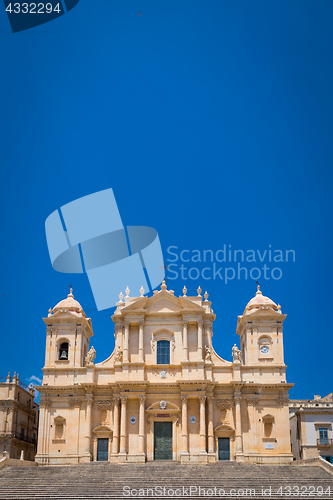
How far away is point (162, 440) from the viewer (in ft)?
145

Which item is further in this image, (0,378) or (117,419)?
(0,378)

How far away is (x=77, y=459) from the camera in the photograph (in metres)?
43.9

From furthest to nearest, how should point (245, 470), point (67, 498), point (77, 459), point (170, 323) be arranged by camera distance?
1. point (170, 323)
2. point (77, 459)
3. point (245, 470)
4. point (67, 498)

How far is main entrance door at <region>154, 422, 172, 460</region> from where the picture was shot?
43969 mm

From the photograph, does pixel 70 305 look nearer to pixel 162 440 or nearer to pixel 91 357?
pixel 91 357

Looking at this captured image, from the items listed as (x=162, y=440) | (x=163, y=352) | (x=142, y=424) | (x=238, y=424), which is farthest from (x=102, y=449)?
(x=238, y=424)

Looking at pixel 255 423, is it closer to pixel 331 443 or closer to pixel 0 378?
pixel 331 443

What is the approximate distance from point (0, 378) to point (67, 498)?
23026 millimetres

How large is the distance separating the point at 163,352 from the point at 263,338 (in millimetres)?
8312

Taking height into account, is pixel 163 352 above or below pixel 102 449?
above

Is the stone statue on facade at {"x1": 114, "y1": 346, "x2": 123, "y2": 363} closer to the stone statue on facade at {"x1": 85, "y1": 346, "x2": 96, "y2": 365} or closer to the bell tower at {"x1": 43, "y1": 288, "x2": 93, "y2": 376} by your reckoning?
the stone statue on facade at {"x1": 85, "y1": 346, "x2": 96, "y2": 365}

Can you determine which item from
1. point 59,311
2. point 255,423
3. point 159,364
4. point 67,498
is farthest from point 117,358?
point 67,498

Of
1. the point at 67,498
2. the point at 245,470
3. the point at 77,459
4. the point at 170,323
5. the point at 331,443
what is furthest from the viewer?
the point at 331,443

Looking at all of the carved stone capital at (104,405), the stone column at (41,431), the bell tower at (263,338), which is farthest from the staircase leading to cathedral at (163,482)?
the bell tower at (263,338)
